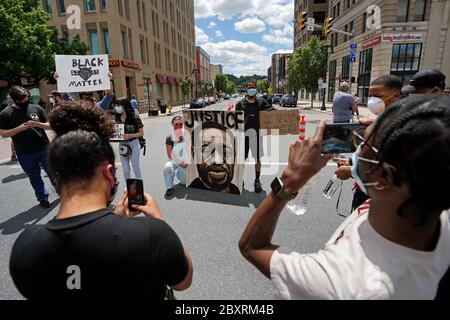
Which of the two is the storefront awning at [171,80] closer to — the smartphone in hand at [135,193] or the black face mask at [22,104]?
the black face mask at [22,104]

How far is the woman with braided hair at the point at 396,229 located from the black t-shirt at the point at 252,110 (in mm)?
4142

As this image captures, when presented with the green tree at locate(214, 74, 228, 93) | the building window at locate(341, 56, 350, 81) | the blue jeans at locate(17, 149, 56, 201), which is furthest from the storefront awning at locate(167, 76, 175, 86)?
the green tree at locate(214, 74, 228, 93)

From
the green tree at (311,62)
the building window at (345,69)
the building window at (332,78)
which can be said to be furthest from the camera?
the building window at (332,78)

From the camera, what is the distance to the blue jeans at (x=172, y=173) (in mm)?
5184

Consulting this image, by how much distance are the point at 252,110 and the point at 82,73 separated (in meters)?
4.58

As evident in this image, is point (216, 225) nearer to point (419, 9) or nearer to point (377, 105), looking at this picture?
point (377, 105)

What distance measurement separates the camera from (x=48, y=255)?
1022mm

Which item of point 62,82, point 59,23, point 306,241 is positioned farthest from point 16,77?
point 306,241

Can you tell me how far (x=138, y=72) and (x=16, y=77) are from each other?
12571 mm

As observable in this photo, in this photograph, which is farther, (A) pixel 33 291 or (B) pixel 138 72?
(B) pixel 138 72

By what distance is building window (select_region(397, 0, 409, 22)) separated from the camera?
73.2 ft

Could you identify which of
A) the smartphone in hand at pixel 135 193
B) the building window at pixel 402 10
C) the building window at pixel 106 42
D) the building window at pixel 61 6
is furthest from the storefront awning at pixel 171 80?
the smartphone in hand at pixel 135 193

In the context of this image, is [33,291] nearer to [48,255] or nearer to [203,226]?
[48,255]

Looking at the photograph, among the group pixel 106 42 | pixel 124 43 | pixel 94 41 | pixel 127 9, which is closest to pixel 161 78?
pixel 124 43
